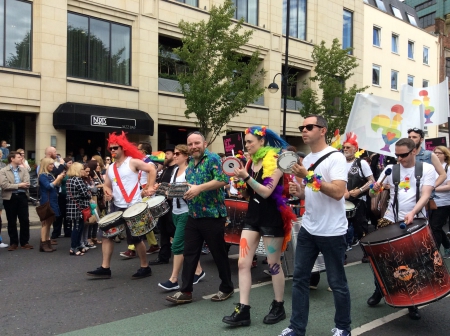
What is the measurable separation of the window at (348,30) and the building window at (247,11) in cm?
865

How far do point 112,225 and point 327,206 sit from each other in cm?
316

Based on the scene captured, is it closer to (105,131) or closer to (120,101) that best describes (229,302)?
(105,131)

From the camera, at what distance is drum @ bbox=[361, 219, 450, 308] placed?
423 cm

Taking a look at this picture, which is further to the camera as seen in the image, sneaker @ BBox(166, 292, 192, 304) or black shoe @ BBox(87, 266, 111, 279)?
black shoe @ BBox(87, 266, 111, 279)

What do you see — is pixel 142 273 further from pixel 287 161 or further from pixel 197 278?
pixel 287 161

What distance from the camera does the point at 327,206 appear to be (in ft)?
13.1

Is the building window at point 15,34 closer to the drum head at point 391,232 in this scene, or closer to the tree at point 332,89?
the tree at point 332,89

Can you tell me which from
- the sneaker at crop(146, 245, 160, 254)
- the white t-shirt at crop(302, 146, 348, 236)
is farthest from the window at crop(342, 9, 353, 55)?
the white t-shirt at crop(302, 146, 348, 236)

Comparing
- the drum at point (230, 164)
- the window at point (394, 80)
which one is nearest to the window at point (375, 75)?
the window at point (394, 80)

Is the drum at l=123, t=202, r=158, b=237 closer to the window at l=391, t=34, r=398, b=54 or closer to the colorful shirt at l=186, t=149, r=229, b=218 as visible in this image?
the colorful shirt at l=186, t=149, r=229, b=218

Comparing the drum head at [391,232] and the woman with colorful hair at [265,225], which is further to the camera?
the woman with colorful hair at [265,225]

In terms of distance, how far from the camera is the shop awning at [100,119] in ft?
55.7

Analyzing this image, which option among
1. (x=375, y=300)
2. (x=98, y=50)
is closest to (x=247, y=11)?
(x=98, y=50)

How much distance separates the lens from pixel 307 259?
13.4ft
